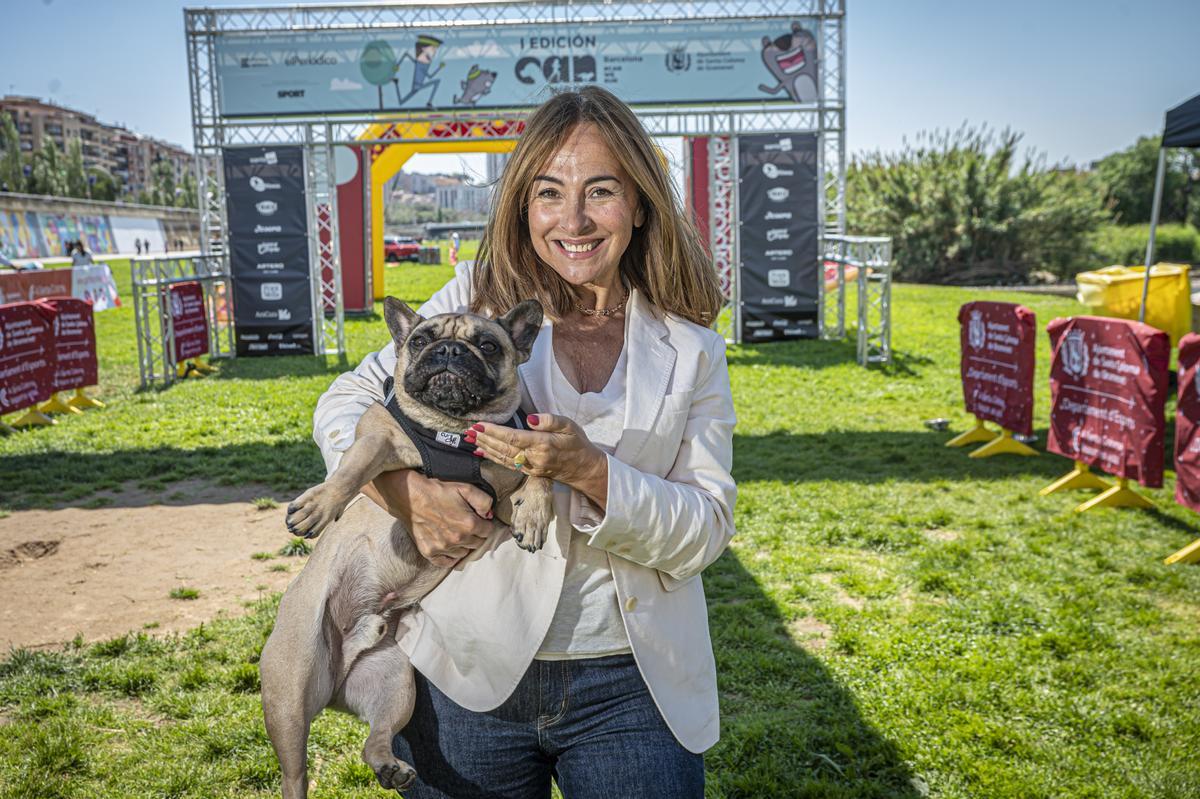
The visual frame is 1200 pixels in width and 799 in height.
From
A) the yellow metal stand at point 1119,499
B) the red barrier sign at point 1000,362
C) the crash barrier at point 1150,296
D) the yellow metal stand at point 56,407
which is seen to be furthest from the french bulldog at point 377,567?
the crash barrier at point 1150,296

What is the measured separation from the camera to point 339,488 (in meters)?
2.28

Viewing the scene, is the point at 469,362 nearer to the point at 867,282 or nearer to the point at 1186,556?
the point at 1186,556

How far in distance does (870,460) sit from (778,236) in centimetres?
745

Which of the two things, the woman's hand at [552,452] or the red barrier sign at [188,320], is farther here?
the red barrier sign at [188,320]

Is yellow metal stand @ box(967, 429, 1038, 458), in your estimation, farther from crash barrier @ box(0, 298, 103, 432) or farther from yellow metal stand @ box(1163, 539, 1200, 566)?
crash barrier @ box(0, 298, 103, 432)

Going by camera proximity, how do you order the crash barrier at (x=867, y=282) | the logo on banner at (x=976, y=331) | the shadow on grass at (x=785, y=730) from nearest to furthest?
the shadow on grass at (x=785, y=730) → the logo on banner at (x=976, y=331) → the crash barrier at (x=867, y=282)

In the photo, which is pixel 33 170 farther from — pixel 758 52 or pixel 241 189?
pixel 758 52

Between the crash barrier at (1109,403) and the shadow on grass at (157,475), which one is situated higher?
the crash barrier at (1109,403)

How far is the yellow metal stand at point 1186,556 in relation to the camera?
7.04 m

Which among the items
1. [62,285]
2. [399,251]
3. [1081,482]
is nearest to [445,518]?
[1081,482]

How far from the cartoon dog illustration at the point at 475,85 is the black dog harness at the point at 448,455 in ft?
48.6

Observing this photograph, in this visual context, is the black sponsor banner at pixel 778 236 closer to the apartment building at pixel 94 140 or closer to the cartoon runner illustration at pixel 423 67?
the cartoon runner illustration at pixel 423 67

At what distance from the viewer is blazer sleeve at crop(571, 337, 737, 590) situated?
2082 mm

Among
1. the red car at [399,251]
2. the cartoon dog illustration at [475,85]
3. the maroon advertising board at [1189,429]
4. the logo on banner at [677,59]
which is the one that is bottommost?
the maroon advertising board at [1189,429]
